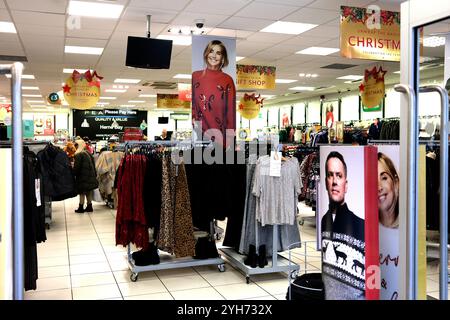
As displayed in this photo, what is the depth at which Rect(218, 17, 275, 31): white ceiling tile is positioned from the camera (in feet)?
24.4

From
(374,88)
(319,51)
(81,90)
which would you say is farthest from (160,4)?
(374,88)

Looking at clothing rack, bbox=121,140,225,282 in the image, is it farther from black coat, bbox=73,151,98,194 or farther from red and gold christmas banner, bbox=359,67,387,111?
red and gold christmas banner, bbox=359,67,387,111

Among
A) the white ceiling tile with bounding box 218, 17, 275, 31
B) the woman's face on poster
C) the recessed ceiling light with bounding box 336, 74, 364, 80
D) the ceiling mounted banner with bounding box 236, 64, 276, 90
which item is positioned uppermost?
the recessed ceiling light with bounding box 336, 74, 364, 80

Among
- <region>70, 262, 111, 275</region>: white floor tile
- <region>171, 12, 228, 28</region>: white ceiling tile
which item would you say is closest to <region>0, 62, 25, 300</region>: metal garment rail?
<region>70, 262, 111, 275</region>: white floor tile

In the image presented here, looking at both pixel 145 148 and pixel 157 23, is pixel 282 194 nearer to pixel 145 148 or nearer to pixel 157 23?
pixel 145 148

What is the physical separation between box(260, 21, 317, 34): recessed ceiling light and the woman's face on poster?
135 centimetres

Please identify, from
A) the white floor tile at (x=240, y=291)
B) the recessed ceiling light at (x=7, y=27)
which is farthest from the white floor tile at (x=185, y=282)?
the recessed ceiling light at (x=7, y=27)

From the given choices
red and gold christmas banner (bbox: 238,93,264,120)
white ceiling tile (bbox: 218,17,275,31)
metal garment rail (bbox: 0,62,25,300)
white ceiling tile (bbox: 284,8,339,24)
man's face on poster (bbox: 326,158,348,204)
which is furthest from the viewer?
red and gold christmas banner (bbox: 238,93,264,120)

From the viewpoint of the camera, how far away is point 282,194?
4.67 metres

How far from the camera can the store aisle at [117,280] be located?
4.39 meters

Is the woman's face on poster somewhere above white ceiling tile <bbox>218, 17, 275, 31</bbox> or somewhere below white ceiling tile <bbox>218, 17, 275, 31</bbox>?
below

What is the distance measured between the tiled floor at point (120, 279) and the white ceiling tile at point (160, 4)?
11.8ft

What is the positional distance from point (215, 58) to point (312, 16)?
177 cm
